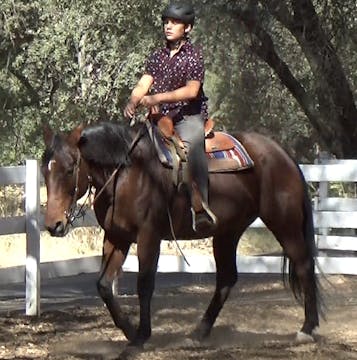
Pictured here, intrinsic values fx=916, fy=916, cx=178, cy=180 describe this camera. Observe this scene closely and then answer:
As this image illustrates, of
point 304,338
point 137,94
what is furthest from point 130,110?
point 304,338

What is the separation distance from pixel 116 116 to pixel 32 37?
274 centimetres

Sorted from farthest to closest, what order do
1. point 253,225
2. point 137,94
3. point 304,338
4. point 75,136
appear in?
point 253,225
point 304,338
point 137,94
point 75,136

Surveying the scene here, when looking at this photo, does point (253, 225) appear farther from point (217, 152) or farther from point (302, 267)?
point (217, 152)

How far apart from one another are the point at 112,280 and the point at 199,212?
0.84 meters

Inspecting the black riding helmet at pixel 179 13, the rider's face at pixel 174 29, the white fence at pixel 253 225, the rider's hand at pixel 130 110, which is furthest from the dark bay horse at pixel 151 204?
the white fence at pixel 253 225

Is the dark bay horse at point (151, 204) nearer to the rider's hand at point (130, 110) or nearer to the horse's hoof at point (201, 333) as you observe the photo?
the horse's hoof at point (201, 333)

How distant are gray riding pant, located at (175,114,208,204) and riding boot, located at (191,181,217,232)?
32 mm

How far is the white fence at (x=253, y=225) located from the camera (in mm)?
8742

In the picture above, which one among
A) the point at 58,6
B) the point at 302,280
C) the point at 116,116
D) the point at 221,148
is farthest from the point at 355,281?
the point at 116,116

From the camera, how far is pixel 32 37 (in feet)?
71.7

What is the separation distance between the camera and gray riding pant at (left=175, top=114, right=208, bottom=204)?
6.93 m

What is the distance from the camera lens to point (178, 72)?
687 cm

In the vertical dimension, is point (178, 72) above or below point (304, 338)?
above

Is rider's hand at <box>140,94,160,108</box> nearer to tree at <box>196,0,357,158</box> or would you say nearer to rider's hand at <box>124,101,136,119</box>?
rider's hand at <box>124,101,136,119</box>
